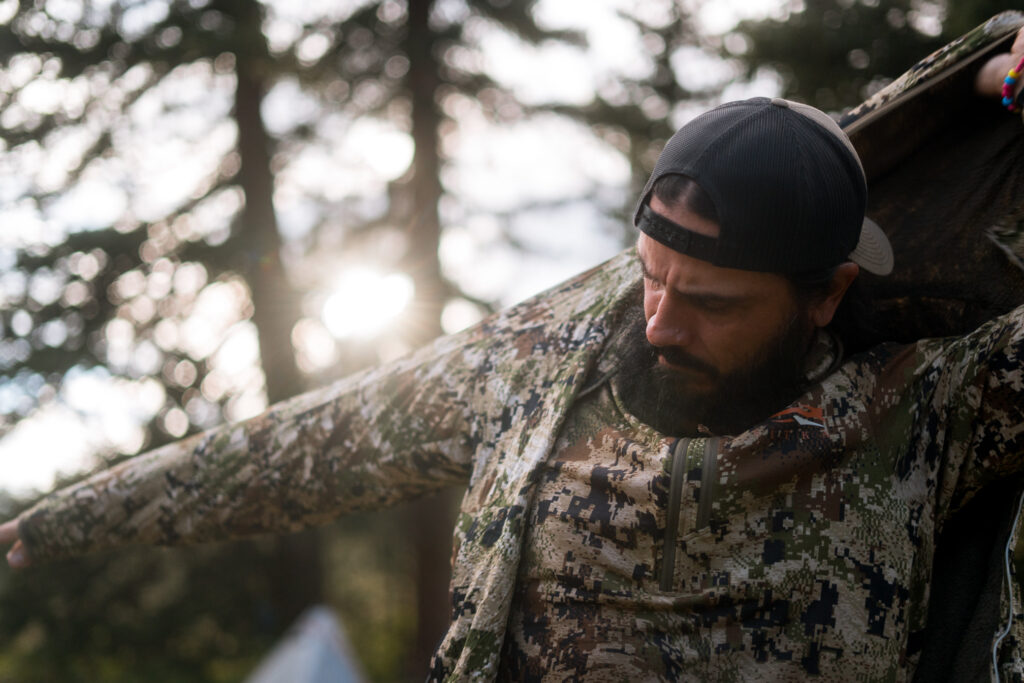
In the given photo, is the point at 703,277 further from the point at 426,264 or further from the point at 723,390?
the point at 426,264

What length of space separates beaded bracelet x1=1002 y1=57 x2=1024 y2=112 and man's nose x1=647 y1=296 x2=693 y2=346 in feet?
3.35

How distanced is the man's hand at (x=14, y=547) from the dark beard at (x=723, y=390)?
214 cm

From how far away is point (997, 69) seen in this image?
204 centimetres

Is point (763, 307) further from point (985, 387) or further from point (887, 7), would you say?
point (887, 7)

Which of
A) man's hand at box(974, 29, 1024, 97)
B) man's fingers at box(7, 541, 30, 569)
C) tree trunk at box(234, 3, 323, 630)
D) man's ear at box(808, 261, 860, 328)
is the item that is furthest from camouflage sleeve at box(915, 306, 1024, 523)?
tree trunk at box(234, 3, 323, 630)

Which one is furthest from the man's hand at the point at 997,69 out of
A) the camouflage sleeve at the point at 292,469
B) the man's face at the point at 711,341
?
the camouflage sleeve at the point at 292,469

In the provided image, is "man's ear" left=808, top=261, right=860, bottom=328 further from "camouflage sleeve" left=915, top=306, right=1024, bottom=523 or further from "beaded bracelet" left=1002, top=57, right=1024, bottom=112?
"beaded bracelet" left=1002, top=57, right=1024, bottom=112

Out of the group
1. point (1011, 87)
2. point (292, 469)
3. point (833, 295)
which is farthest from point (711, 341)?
point (292, 469)

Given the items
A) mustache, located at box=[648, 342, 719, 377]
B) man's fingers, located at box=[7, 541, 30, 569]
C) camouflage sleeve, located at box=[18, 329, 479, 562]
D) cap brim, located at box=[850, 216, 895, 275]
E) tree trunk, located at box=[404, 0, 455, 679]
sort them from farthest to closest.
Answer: tree trunk, located at box=[404, 0, 455, 679] → man's fingers, located at box=[7, 541, 30, 569] → camouflage sleeve, located at box=[18, 329, 479, 562] → cap brim, located at box=[850, 216, 895, 275] → mustache, located at box=[648, 342, 719, 377]

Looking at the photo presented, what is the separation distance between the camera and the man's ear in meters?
1.94

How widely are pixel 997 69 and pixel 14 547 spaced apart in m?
3.40

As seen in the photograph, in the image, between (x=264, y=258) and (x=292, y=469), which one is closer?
(x=292, y=469)

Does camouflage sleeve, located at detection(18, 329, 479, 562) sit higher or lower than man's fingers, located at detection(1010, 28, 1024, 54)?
lower

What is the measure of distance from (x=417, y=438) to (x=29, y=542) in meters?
1.46
